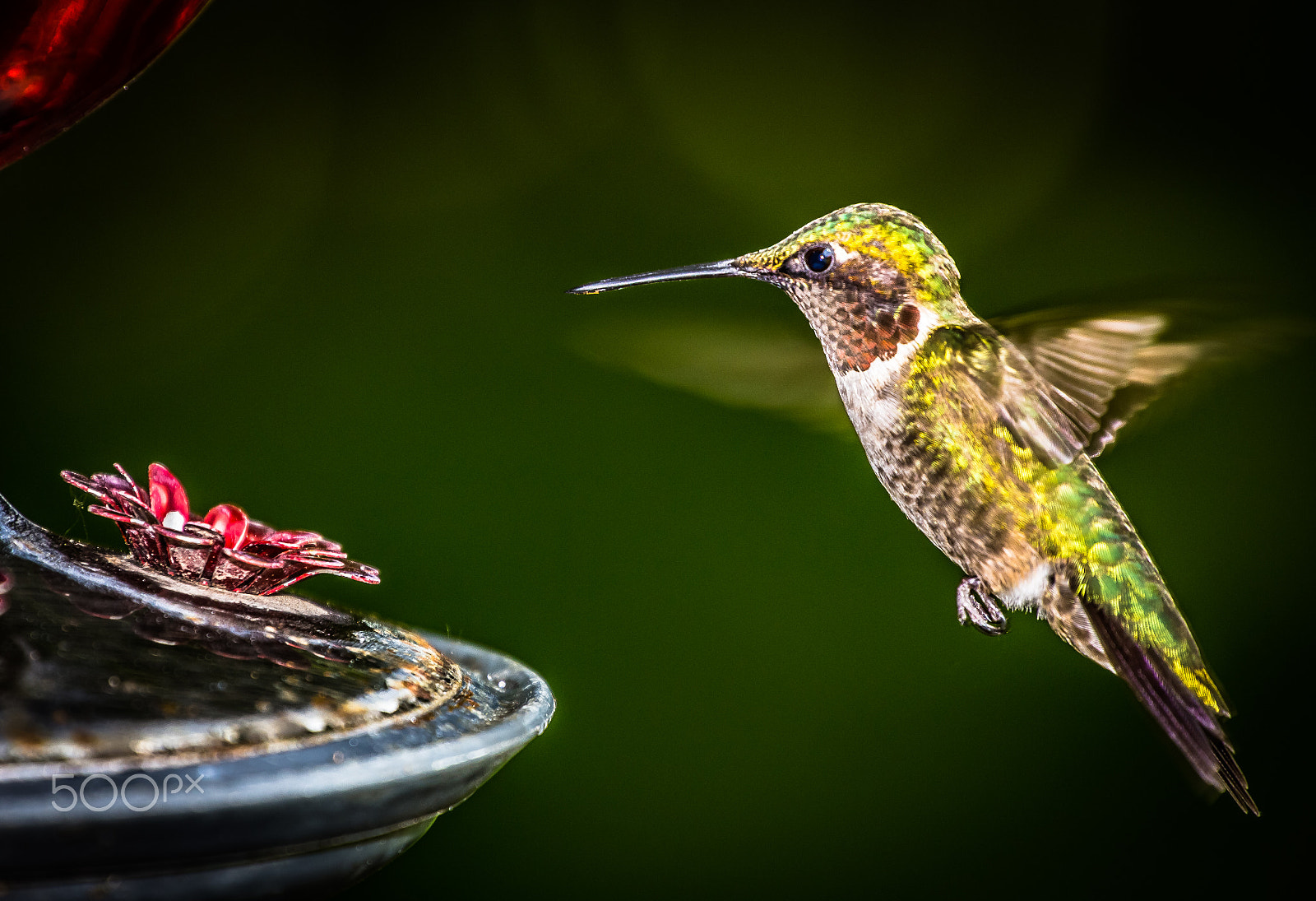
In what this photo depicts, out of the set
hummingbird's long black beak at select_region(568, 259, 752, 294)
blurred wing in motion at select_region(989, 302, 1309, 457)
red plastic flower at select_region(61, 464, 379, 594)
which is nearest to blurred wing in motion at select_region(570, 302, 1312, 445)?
blurred wing in motion at select_region(989, 302, 1309, 457)

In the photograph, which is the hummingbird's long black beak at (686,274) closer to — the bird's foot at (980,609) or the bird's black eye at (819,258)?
the bird's black eye at (819,258)

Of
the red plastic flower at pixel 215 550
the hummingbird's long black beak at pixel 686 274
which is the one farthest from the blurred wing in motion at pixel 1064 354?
the red plastic flower at pixel 215 550

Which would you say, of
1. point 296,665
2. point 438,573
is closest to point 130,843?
point 296,665

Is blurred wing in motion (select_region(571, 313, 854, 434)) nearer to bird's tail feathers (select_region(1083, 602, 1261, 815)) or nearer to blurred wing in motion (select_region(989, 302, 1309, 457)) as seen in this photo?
blurred wing in motion (select_region(989, 302, 1309, 457))

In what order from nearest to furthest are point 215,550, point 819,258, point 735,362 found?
point 215,550, point 819,258, point 735,362

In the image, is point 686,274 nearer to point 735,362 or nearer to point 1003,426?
point 735,362

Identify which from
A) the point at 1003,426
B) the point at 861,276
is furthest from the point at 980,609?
the point at 861,276

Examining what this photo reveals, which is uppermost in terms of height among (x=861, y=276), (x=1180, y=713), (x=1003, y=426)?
(x=861, y=276)
